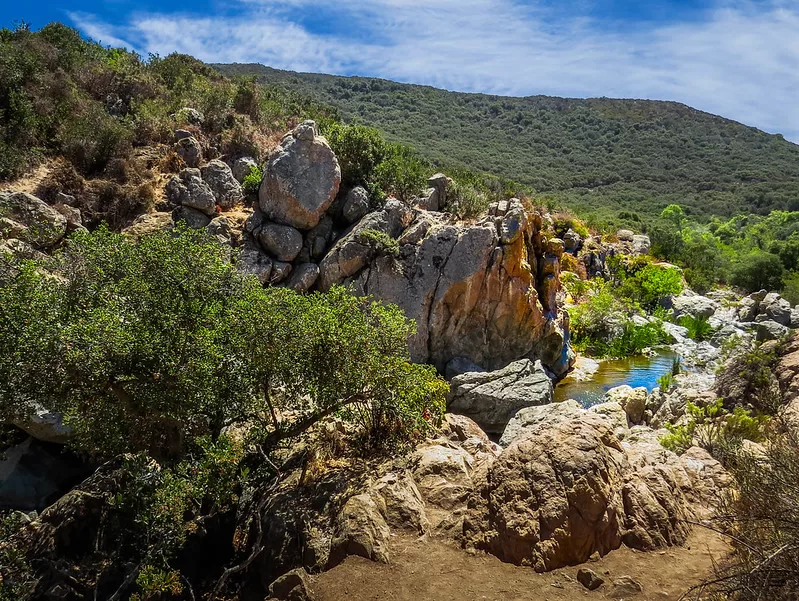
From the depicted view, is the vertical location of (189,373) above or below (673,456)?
above

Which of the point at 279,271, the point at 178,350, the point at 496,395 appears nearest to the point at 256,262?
the point at 279,271

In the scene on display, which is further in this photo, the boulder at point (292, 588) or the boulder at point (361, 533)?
the boulder at point (361, 533)

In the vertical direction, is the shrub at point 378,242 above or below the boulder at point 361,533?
above

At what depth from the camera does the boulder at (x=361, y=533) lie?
23.8 ft

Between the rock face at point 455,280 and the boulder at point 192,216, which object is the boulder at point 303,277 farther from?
the boulder at point 192,216

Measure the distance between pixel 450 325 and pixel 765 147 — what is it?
122533 millimetres

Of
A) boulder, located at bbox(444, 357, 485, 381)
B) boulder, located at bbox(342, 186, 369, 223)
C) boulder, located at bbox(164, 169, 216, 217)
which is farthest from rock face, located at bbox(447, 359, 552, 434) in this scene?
boulder, located at bbox(164, 169, 216, 217)

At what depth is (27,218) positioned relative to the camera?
16625mm

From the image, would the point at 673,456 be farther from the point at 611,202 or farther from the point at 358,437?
the point at 611,202

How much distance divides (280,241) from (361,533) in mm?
14030

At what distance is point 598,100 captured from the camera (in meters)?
124

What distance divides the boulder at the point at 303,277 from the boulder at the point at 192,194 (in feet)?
13.7

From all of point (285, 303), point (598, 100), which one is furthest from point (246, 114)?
point (598, 100)

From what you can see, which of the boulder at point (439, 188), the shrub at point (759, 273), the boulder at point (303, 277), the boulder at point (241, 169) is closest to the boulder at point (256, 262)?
the boulder at point (303, 277)
